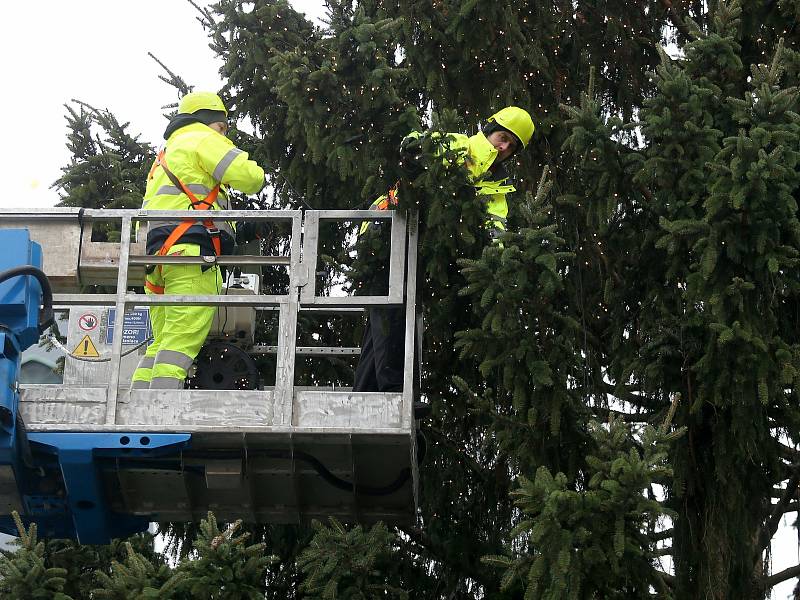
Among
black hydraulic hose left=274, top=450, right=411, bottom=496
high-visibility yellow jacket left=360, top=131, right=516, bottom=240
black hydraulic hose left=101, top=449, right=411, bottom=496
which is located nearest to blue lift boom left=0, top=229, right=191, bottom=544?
black hydraulic hose left=101, top=449, right=411, bottom=496

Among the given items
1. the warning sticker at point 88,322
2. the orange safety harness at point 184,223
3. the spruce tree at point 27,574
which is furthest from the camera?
the warning sticker at point 88,322

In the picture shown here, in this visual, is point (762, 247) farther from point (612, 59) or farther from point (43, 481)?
point (43, 481)

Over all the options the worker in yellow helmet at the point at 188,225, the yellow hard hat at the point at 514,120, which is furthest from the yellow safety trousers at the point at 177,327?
the yellow hard hat at the point at 514,120

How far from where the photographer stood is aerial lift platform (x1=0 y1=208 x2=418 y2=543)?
10.1 m

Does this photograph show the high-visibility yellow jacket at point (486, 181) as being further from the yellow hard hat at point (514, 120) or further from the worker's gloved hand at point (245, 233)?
the worker's gloved hand at point (245, 233)

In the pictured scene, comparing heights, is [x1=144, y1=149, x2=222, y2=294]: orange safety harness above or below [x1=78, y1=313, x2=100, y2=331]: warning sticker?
above

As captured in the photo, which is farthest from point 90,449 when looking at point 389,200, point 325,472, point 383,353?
point 389,200

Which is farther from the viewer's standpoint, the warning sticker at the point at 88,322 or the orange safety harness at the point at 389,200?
the warning sticker at the point at 88,322

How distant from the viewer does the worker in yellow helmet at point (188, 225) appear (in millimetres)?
10656

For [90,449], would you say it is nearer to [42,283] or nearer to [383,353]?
[42,283]

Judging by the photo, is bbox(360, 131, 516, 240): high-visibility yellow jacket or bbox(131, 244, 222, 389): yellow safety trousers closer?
bbox(131, 244, 222, 389): yellow safety trousers

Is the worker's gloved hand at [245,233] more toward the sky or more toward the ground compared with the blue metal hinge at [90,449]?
more toward the sky

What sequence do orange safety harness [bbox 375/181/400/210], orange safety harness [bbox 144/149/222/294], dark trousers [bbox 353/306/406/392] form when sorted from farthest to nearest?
1. orange safety harness [bbox 144/149/222/294]
2. orange safety harness [bbox 375/181/400/210]
3. dark trousers [bbox 353/306/406/392]

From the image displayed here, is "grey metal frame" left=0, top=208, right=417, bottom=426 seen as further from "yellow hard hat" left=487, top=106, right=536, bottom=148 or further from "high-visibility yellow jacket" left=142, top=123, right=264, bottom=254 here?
"yellow hard hat" left=487, top=106, right=536, bottom=148
